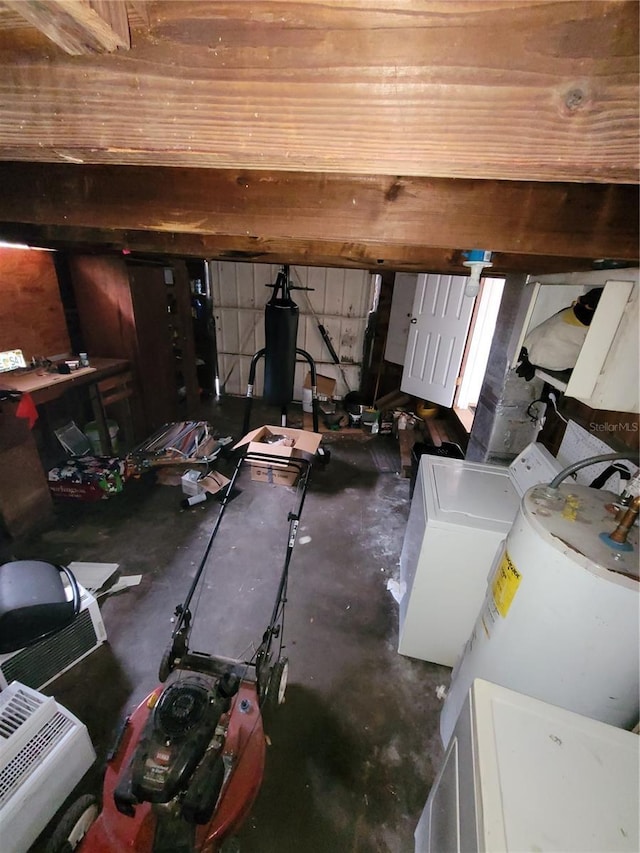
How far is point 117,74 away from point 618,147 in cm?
65

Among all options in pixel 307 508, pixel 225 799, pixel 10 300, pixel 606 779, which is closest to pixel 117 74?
pixel 606 779

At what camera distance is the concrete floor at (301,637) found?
1.35m

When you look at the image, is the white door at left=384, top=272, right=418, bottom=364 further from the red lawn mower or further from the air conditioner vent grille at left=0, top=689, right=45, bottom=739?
the air conditioner vent grille at left=0, top=689, right=45, bottom=739

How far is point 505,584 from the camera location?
115 cm

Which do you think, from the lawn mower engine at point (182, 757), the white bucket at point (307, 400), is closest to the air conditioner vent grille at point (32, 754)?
the lawn mower engine at point (182, 757)

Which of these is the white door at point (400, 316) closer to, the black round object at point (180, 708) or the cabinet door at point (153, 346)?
the cabinet door at point (153, 346)

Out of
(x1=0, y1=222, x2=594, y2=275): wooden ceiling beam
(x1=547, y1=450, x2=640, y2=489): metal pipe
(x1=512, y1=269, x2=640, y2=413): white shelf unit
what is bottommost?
(x1=547, y1=450, x2=640, y2=489): metal pipe

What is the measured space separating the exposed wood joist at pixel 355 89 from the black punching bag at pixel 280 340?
2.59 metres

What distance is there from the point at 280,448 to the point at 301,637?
4.92 ft

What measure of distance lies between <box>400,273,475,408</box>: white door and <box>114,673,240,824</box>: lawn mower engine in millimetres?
2978

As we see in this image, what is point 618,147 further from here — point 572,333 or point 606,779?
point 606,779

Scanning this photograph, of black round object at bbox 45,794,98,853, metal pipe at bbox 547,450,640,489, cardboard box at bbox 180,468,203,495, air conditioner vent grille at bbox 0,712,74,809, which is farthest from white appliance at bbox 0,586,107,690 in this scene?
metal pipe at bbox 547,450,640,489

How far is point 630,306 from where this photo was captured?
1090mm

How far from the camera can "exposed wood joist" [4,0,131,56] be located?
0.34m
